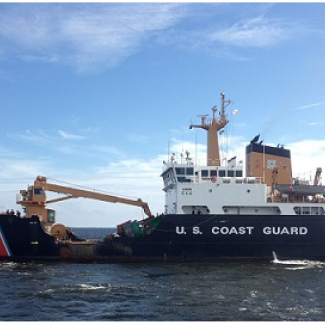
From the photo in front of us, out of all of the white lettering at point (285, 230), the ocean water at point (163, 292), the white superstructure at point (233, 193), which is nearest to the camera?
the ocean water at point (163, 292)

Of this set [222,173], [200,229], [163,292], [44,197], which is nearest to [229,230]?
[200,229]

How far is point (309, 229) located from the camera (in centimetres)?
2322

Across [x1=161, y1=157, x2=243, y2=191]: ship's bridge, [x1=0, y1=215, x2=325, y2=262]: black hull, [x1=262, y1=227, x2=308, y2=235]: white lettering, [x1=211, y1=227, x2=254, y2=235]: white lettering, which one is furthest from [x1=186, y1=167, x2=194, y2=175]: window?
[x1=262, y1=227, x2=308, y2=235]: white lettering

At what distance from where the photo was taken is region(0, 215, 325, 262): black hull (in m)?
22.7

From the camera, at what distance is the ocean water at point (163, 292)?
1290 cm

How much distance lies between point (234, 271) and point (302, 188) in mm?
7345

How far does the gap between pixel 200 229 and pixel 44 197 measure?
910cm

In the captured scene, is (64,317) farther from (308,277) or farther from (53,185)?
(53,185)

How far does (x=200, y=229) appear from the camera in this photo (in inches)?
895

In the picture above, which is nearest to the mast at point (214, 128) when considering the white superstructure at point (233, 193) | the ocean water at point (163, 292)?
the white superstructure at point (233, 193)

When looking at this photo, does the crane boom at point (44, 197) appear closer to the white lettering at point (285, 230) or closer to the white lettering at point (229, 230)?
the white lettering at point (229, 230)

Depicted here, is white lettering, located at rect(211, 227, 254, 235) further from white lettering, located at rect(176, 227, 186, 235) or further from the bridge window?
the bridge window

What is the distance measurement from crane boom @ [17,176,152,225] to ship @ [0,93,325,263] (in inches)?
2.3

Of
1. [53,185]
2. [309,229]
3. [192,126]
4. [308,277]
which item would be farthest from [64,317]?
[192,126]
